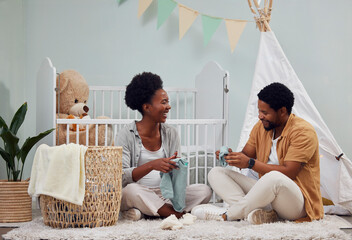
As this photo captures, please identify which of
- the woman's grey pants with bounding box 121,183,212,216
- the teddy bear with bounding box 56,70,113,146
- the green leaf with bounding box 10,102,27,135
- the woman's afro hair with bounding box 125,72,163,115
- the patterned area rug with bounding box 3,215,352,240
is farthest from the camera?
the teddy bear with bounding box 56,70,113,146

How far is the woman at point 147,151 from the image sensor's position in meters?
2.40

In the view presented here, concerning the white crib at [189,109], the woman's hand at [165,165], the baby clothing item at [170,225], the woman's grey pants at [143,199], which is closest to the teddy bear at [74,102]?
the white crib at [189,109]

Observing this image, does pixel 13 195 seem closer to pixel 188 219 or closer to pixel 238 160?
pixel 188 219

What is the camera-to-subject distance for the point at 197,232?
6.66 ft

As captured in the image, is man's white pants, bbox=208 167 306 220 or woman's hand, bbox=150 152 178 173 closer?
man's white pants, bbox=208 167 306 220

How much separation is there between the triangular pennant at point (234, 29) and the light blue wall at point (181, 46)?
0.20 meters

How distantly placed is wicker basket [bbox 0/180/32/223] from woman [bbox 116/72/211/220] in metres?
0.52

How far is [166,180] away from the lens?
239cm

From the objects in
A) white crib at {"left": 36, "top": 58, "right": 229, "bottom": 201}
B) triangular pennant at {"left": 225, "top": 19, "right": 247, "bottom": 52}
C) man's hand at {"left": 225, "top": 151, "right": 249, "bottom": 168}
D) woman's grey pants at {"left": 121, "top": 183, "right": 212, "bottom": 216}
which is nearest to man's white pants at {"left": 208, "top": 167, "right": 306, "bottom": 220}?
man's hand at {"left": 225, "top": 151, "right": 249, "bottom": 168}

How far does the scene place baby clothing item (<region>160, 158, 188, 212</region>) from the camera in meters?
2.37

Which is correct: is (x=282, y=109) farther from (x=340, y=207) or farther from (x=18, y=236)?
(x=18, y=236)

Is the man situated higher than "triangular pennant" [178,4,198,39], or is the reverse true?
"triangular pennant" [178,4,198,39]

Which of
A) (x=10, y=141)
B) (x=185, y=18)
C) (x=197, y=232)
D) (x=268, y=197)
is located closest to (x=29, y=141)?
(x=10, y=141)

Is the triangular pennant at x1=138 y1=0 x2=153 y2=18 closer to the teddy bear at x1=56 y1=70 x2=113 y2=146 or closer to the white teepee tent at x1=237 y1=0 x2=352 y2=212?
the teddy bear at x1=56 y1=70 x2=113 y2=146
